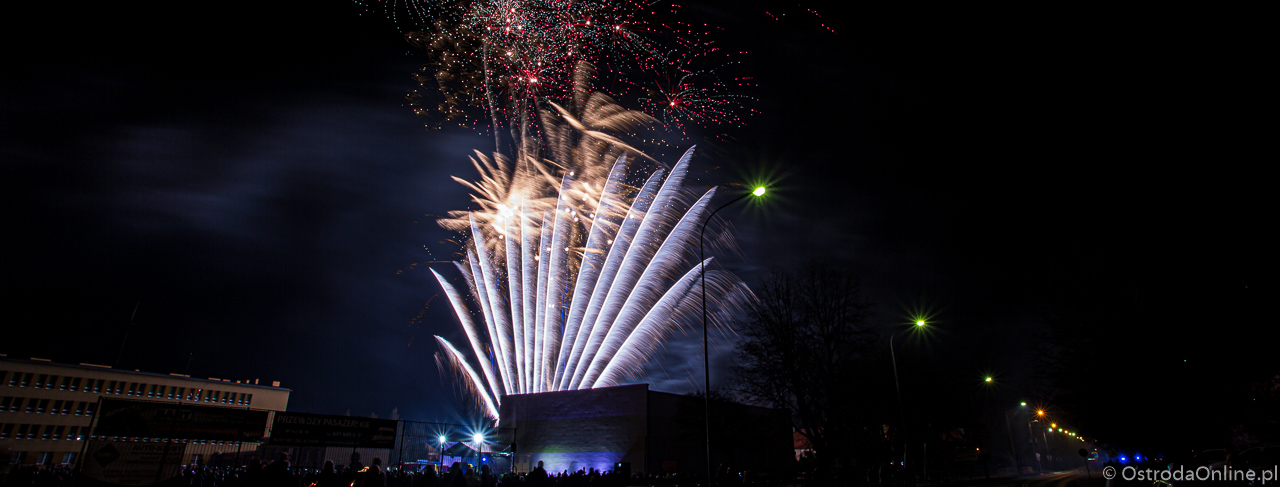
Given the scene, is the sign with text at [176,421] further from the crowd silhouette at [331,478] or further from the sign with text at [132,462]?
the crowd silhouette at [331,478]

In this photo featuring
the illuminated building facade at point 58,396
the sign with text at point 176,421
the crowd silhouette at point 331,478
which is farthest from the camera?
the illuminated building facade at point 58,396

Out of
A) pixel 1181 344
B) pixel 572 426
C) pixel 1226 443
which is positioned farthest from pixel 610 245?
pixel 1226 443

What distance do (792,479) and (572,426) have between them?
14.7m

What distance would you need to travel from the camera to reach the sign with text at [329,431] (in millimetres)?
19062

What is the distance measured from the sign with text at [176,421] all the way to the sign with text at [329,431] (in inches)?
28.4

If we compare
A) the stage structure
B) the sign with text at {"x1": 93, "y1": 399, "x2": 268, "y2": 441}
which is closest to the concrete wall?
the stage structure

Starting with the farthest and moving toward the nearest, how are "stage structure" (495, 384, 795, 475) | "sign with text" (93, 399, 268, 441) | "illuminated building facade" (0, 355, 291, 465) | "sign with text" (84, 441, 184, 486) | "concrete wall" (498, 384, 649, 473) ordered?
"illuminated building facade" (0, 355, 291, 465), "concrete wall" (498, 384, 649, 473), "stage structure" (495, 384, 795, 475), "sign with text" (93, 399, 268, 441), "sign with text" (84, 441, 184, 486)

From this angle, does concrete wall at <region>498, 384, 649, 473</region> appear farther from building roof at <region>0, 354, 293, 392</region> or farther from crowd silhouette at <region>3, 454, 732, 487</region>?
building roof at <region>0, 354, 293, 392</region>

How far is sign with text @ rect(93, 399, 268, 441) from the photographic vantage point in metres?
15.7

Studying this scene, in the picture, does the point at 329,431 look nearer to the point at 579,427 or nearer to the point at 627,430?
the point at 627,430

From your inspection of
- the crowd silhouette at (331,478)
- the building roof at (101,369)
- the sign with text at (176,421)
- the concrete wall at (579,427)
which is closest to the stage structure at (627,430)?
the concrete wall at (579,427)

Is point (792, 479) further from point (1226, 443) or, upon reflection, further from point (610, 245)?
point (1226, 443)

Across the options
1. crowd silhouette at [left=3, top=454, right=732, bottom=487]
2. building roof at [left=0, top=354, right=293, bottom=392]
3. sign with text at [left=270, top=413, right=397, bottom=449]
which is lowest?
crowd silhouette at [left=3, top=454, right=732, bottom=487]

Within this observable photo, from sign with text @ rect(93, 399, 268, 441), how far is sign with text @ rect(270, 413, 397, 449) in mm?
721
